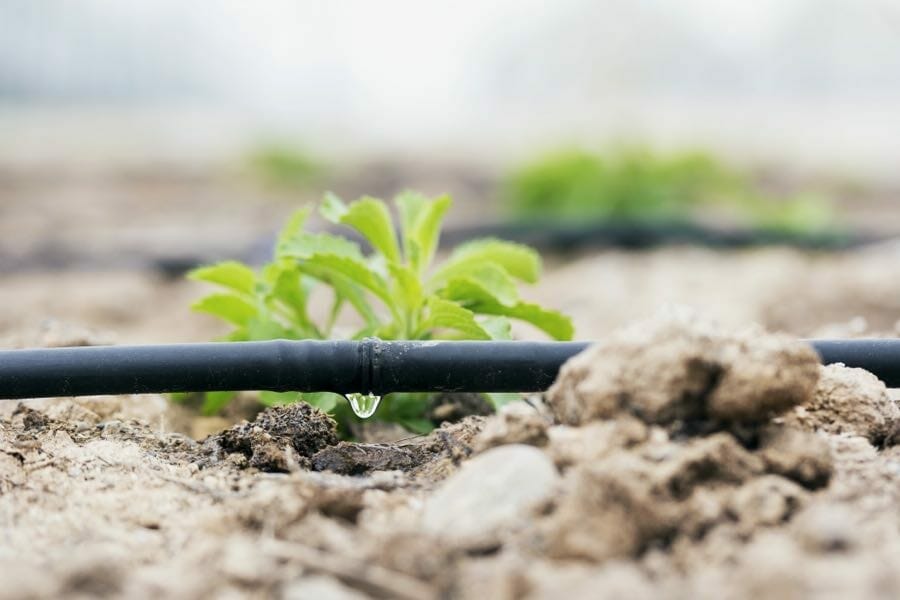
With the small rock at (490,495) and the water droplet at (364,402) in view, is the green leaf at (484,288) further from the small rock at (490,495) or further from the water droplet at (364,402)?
the small rock at (490,495)

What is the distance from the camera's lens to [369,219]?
1778 millimetres

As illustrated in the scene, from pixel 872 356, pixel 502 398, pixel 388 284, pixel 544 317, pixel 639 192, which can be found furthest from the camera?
pixel 639 192

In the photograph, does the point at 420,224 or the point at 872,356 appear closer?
the point at 872,356

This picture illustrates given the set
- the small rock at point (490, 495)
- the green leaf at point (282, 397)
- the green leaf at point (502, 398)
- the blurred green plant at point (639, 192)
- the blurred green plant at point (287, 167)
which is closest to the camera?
the small rock at point (490, 495)

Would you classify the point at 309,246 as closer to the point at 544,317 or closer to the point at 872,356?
the point at 544,317

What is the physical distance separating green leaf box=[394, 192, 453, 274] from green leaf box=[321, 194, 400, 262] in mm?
39

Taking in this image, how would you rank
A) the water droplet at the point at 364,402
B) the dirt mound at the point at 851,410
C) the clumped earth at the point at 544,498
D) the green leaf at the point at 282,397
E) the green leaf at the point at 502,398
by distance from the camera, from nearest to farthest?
the clumped earth at the point at 544,498, the dirt mound at the point at 851,410, the water droplet at the point at 364,402, the green leaf at the point at 502,398, the green leaf at the point at 282,397

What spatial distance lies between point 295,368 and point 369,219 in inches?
17.5

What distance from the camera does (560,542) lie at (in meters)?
0.96

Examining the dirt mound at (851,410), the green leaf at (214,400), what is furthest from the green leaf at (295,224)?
the dirt mound at (851,410)

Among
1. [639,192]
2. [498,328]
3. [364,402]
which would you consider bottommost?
[364,402]

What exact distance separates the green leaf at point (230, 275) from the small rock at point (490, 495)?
0.89 metres

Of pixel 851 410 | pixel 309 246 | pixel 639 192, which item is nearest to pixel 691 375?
pixel 851 410

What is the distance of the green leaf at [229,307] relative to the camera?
183 cm
